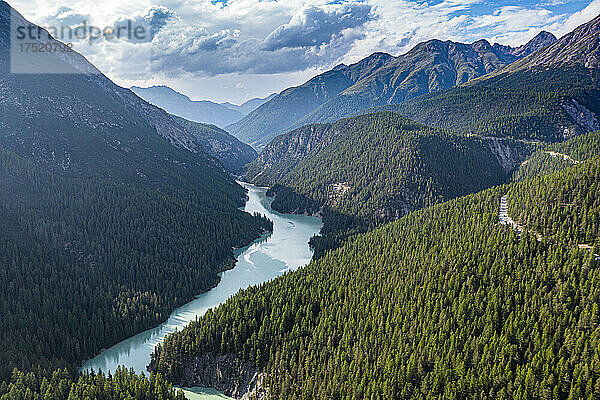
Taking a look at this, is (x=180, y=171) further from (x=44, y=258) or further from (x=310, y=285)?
(x=310, y=285)

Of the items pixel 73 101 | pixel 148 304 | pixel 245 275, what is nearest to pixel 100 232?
pixel 148 304

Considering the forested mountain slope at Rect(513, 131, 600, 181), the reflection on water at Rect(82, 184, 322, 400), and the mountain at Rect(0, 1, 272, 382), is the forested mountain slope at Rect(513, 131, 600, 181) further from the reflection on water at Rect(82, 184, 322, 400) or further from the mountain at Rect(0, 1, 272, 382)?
the mountain at Rect(0, 1, 272, 382)

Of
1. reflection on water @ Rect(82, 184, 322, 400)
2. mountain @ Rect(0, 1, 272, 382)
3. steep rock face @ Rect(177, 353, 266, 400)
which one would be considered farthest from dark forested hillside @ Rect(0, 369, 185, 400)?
steep rock face @ Rect(177, 353, 266, 400)

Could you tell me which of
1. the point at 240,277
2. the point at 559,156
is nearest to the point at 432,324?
the point at 240,277

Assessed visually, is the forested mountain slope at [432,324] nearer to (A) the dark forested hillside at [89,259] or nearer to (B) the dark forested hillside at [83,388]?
(B) the dark forested hillside at [83,388]

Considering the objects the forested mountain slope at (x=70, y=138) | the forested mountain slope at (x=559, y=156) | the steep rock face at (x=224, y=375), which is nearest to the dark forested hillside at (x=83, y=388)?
the steep rock face at (x=224, y=375)
